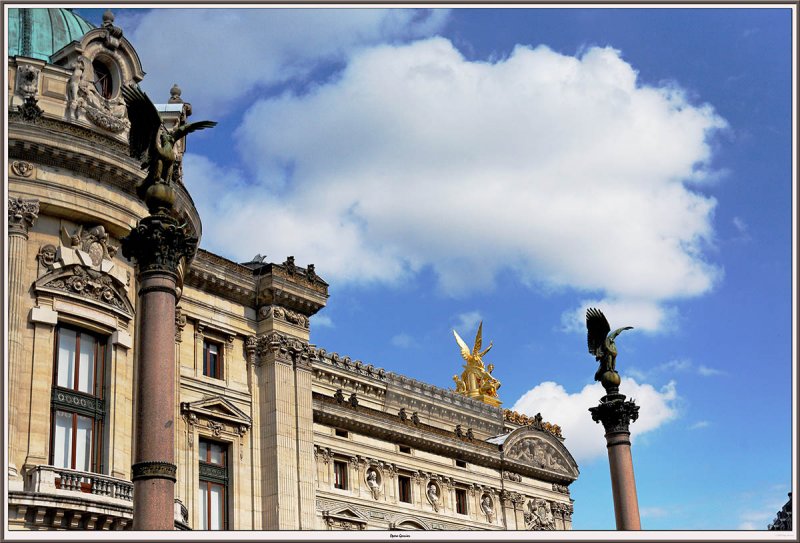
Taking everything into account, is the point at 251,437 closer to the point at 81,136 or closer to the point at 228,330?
the point at 228,330

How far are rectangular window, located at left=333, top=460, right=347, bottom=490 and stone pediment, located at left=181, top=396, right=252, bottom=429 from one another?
6071 millimetres

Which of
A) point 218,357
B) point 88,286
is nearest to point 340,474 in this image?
point 218,357

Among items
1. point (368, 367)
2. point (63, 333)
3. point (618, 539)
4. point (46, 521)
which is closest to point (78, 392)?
point (63, 333)

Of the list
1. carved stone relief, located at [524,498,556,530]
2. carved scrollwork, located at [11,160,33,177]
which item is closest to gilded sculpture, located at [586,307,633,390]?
carved scrollwork, located at [11,160,33,177]

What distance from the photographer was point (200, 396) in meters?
39.8

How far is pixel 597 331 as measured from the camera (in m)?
32.1

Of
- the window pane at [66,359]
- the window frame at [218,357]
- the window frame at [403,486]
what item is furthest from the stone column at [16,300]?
the window frame at [403,486]

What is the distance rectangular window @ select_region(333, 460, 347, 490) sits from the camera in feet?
151

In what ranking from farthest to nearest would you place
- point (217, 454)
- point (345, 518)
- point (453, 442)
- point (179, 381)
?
point (453, 442)
point (345, 518)
point (217, 454)
point (179, 381)

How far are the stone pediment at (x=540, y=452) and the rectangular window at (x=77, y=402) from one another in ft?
91.5

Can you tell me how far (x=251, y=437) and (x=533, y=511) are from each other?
21.5 metres

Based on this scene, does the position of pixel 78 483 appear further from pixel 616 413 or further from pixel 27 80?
pixel 616 413

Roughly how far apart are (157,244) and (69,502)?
11.3m

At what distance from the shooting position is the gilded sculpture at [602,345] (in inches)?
1257
